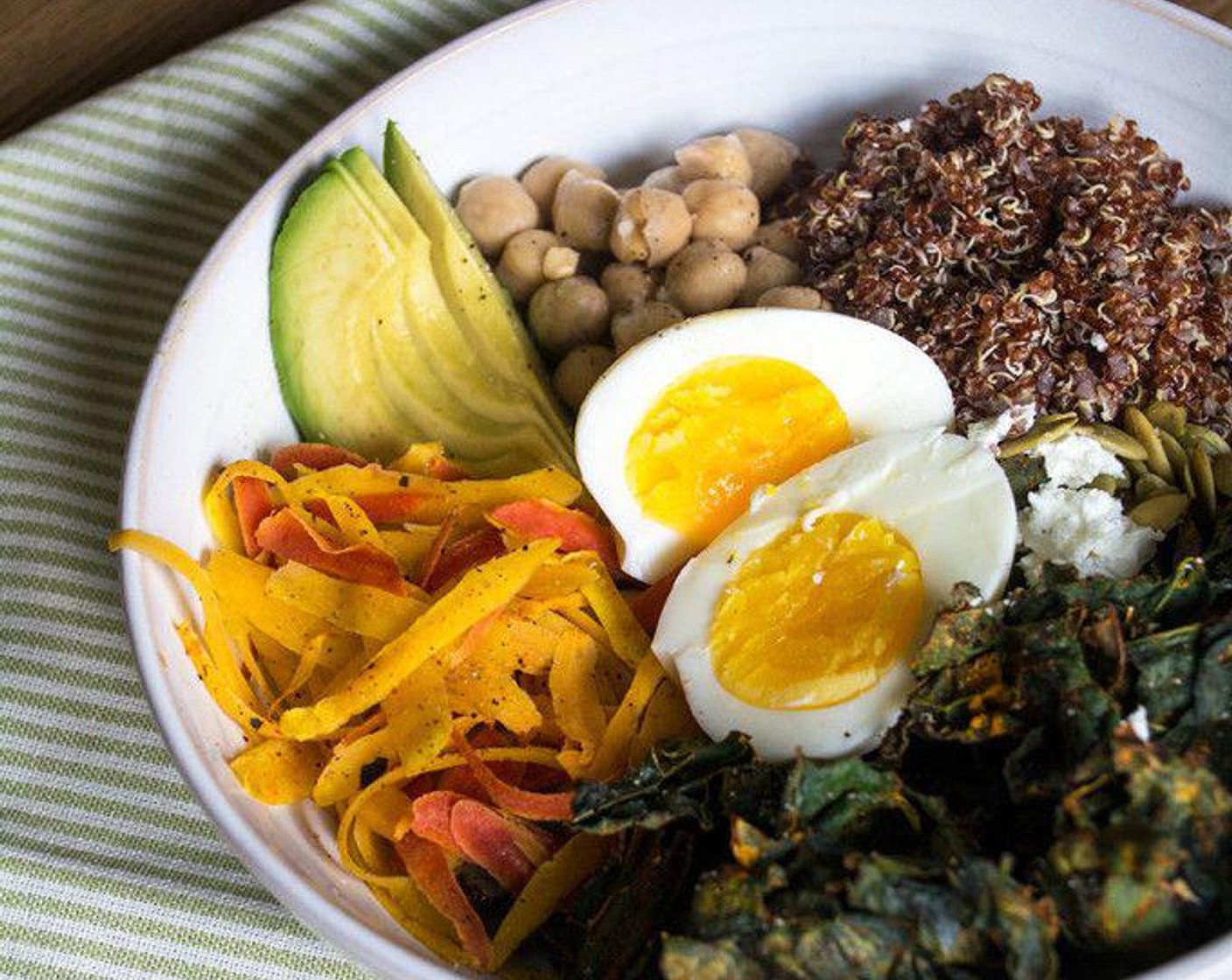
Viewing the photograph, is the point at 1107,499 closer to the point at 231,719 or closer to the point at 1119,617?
the point at 1119,617

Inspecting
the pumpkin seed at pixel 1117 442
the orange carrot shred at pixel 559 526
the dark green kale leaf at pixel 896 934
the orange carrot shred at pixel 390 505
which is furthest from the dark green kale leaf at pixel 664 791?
the pumpkin seed at pixel 1117 442

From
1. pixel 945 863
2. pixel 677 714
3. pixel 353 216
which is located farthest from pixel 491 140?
pixel 945 863

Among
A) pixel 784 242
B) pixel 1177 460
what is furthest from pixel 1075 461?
pixel 784 242

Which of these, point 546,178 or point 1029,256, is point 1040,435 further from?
point 546,178

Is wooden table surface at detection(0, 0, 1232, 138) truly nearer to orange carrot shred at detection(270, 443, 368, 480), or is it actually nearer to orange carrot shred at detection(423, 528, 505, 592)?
orange carrot shred at detection(270, 443, 368, 480)

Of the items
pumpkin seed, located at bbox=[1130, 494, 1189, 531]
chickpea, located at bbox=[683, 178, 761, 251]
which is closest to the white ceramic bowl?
chickpea, located at bbox=[683, 178, 761, 251]
